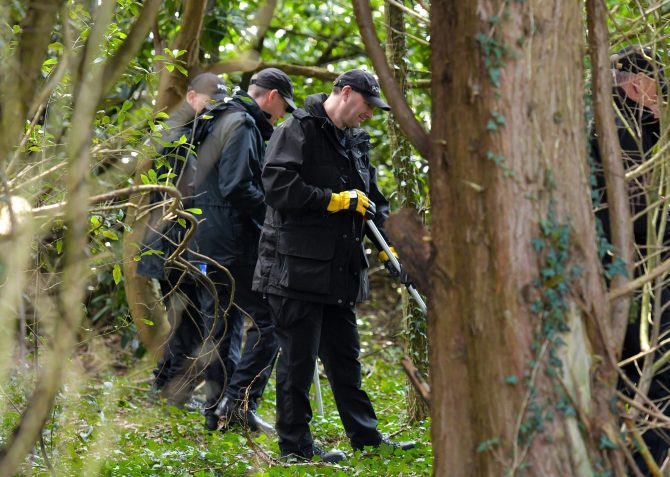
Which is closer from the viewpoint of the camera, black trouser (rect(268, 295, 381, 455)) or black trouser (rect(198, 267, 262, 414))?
black trouser (rect(268, 295, 381, 455))

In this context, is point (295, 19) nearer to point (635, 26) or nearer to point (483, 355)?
point (635, 26)

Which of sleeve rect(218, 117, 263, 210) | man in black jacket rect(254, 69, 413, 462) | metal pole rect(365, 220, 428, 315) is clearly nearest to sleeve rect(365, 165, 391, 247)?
metal pole rect(365, 220, 428, 315)

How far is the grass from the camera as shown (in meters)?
5.12

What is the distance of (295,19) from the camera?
11148 millimetres

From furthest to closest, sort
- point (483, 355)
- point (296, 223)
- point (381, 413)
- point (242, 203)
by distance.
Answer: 1. point (381, 413)
2. point (242, 203)
3. point (296, 223)
4. point (483, 355)

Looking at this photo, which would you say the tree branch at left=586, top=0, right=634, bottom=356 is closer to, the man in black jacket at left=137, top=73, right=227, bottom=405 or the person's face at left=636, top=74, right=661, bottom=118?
the person's face at left=636, top=74, right=661, bottom=118

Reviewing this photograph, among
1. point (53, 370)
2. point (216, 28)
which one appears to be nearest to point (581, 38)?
point (53, 370)

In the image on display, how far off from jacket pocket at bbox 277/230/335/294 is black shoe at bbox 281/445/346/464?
39.4 inches

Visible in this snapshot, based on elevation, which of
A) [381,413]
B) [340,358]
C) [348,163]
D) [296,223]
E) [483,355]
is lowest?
[381,413]

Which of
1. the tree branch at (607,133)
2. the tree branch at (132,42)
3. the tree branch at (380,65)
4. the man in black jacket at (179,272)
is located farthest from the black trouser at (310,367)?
the tree branch at (132,42)

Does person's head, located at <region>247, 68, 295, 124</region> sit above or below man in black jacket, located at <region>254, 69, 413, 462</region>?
above

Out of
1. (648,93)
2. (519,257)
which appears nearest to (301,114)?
(648,93)

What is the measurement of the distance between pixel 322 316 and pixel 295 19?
20.9ft

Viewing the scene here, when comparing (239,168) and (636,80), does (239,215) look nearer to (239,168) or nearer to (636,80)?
(239,168)
